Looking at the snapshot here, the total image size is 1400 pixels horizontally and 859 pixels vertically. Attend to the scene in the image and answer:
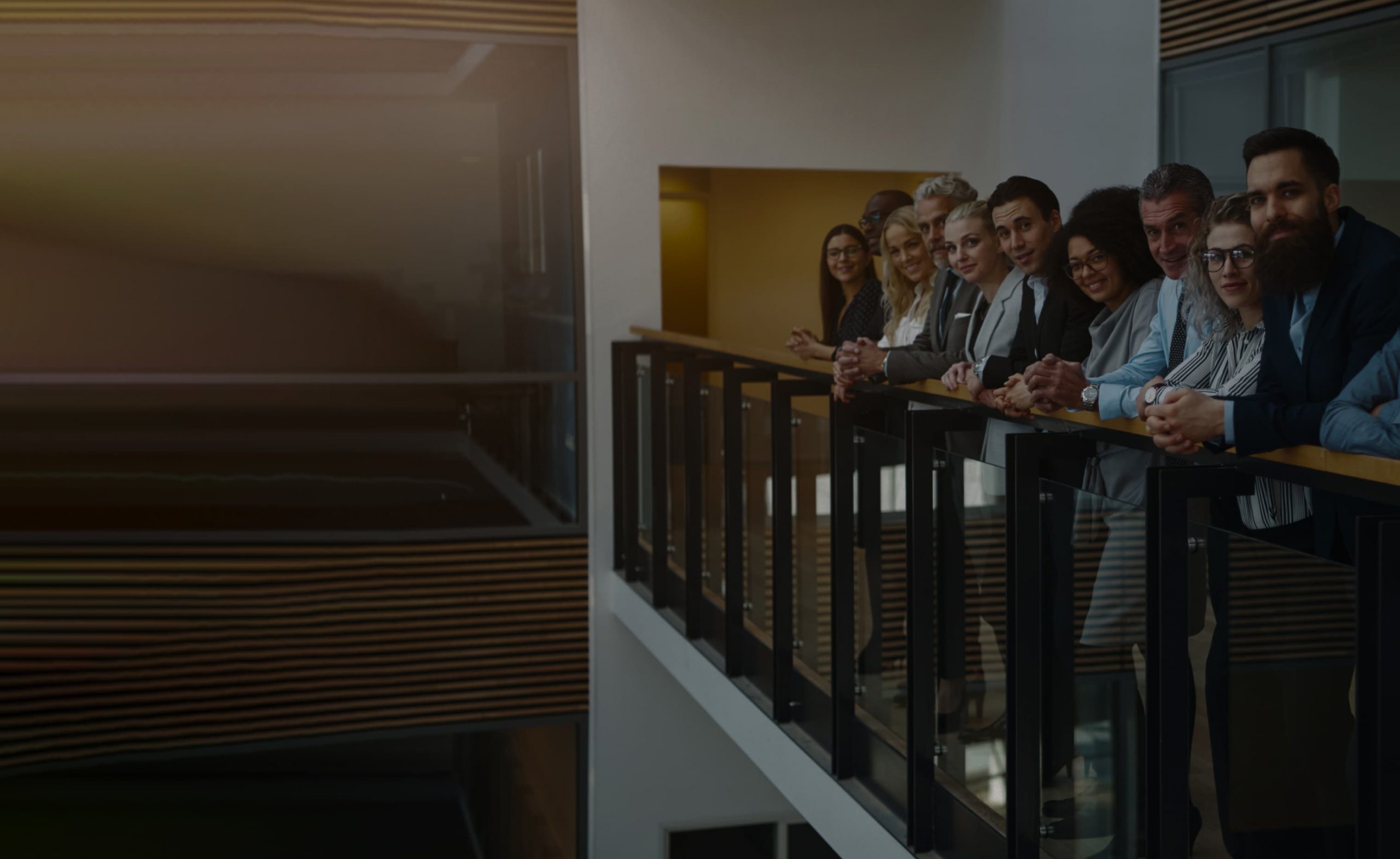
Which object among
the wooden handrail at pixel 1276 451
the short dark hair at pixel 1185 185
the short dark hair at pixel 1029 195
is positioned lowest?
the wooden handrail at pixel 1276 451

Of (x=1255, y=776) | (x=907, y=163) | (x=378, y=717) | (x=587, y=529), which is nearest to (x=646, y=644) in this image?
(x=587, y=529)

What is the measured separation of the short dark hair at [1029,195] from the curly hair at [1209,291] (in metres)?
0.90

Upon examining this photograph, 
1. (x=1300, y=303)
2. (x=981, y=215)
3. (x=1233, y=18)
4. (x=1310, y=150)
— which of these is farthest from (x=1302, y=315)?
(x=1233, y=18)

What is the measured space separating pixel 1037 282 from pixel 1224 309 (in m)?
1.05

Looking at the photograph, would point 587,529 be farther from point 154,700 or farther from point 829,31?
point 829,31

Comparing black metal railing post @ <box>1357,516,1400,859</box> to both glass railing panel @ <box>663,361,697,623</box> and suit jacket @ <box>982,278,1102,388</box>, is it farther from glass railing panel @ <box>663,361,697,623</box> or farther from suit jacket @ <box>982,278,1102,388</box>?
glass railing panel @ <box>663,361,697,623</box>

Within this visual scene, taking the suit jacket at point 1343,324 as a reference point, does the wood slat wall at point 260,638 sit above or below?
below

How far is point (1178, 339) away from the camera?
10.2ft

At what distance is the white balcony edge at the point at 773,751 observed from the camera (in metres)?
4.04

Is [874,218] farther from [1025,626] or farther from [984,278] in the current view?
[1025,626]

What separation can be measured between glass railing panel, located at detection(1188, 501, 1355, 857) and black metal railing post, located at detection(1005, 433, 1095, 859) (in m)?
0.57

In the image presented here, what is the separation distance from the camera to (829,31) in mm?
7719

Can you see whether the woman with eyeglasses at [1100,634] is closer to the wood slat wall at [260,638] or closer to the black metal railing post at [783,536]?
the black metal railing post at [783,536]

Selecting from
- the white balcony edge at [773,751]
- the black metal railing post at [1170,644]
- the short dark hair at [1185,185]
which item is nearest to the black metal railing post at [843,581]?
the white balcony edge at [773,751]
